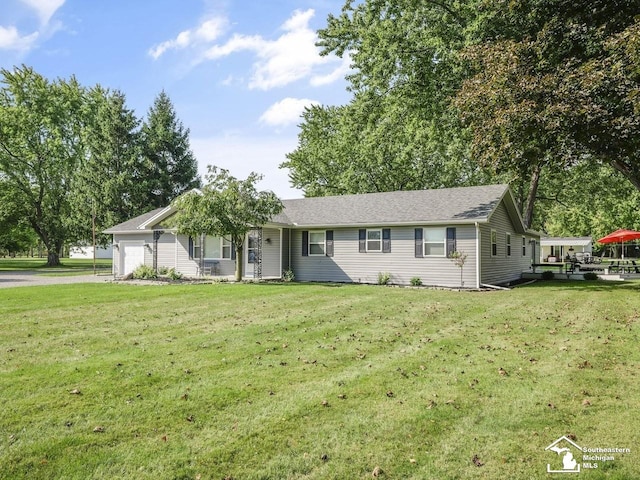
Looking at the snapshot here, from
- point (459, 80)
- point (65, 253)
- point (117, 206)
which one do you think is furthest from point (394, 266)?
point (65, 253)

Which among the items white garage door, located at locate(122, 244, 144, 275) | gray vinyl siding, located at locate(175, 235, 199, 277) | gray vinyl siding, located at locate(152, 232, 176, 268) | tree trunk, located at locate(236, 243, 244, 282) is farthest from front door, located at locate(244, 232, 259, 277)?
white garage door, located at locate(122, 244, 144, 275)

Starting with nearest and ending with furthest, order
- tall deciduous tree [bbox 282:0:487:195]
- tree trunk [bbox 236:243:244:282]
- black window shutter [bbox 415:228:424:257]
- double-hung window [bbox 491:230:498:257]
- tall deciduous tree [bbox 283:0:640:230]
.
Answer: tall deciduous tree [bbox 283:0:640:230]
tall deciduous tree [bbox 282:0:487:195]
black window shutter [bbox 415:228:424:257]
double-hung window [bbox 491:230:498:257]
tree trunk [bbox 236:243:244:282]

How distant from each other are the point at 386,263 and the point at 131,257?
14482 millimetres

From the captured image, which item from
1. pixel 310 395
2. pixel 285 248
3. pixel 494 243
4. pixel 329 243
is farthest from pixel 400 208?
pixel 310 395

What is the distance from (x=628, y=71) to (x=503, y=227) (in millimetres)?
10283

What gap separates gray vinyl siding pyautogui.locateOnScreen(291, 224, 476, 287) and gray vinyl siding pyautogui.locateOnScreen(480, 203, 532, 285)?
876 mm

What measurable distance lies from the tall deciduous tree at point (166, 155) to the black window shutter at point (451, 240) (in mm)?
29401

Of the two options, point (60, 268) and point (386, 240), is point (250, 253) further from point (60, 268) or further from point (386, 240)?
point (60, 268)

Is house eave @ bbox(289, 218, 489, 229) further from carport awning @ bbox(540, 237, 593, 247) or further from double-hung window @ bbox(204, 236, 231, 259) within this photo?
carport awning @ bbox(540, 237, 593, 247)

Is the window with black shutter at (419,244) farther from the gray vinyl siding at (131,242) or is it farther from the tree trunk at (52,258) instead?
the tree trunk at (52,258)

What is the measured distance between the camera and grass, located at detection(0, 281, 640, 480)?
358 cm

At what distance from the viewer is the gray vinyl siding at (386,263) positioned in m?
18.2

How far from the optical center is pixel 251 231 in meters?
21.4

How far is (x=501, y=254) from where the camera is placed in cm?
2098
